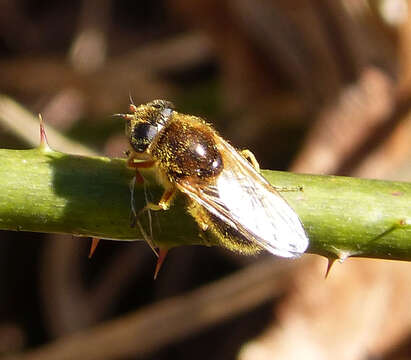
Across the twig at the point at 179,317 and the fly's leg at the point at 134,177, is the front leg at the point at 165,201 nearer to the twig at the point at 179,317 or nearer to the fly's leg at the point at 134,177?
the fly's leg at the point at 134,177

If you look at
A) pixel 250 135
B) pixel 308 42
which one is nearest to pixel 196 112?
pixel 250 135

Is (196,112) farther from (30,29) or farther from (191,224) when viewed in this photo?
(191,224)

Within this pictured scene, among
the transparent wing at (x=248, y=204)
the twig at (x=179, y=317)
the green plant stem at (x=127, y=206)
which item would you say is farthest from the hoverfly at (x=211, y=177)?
the twig at (x=179, y=317)

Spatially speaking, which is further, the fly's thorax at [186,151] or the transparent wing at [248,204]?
the fly's thorax at [186,151]

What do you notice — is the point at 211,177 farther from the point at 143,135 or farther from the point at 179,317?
the point at 179,317

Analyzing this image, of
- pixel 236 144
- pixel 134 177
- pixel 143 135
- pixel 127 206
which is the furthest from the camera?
pixel 236 144

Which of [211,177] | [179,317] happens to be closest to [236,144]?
[179,317]

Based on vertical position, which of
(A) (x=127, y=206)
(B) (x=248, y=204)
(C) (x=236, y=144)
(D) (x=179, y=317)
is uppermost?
(A) (x=127, y=206)

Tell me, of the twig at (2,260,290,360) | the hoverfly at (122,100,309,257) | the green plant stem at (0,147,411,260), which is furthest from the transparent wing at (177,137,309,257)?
the twig at (2,260,290,360)
